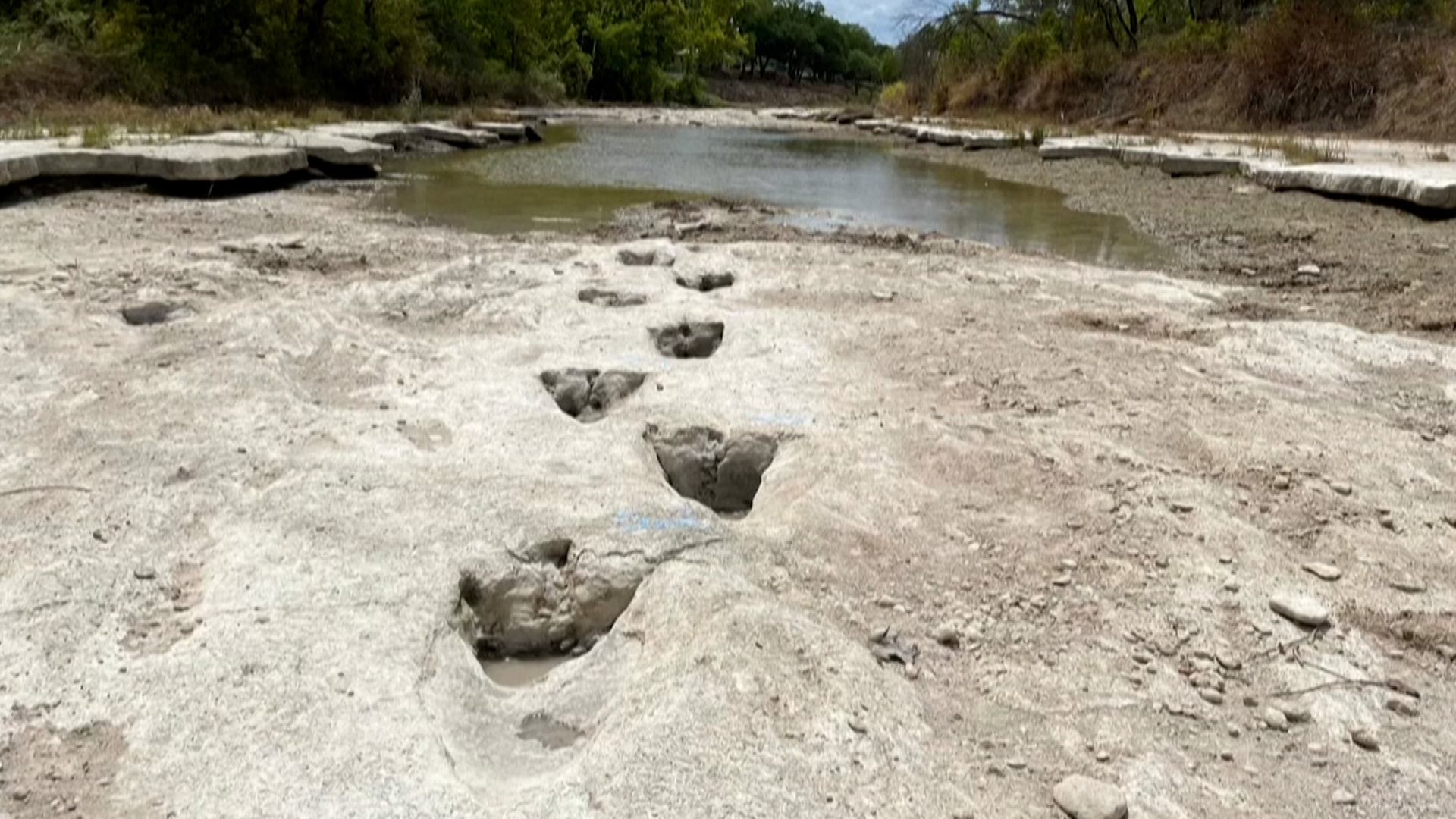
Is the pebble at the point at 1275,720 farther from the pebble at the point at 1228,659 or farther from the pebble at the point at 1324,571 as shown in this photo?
the pebble at the point at 1324,571

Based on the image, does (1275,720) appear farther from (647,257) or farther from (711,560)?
(647,257)

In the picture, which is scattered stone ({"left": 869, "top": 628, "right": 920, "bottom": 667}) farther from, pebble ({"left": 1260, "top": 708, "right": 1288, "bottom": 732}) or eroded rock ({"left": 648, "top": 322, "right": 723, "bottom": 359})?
eroded rock ({"left": 648, "top": 322, "right": 723, "bottom": 359})

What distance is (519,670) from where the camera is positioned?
237cm

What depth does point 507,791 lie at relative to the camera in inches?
69.7

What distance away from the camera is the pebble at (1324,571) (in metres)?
2.56

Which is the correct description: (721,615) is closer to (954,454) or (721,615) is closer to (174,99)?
(954,454)

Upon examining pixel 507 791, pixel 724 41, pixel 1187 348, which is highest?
pixel 724 41

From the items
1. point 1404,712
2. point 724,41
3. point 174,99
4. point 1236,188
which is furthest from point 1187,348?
point 724,41

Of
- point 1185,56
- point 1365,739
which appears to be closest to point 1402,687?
point 1365,739

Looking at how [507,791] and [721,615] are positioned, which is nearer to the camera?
[507,791]

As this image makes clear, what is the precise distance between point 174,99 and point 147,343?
17.1 metres

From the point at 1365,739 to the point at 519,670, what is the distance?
5.51 ft

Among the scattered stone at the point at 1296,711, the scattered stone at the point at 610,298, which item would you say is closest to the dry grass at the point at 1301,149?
the scattered stone at the point at 610,298

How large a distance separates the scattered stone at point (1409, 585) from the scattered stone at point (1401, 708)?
0.53 meters
